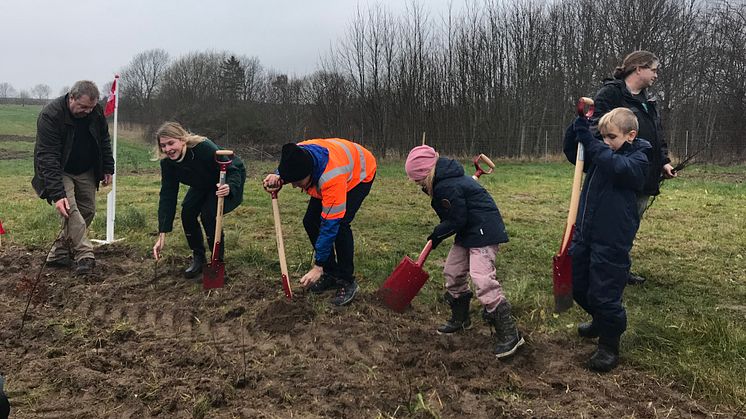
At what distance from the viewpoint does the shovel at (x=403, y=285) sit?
3.96 metres

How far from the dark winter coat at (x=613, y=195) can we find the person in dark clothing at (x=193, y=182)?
301 cm

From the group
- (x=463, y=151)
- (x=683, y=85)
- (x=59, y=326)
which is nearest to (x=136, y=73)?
(x=463, y=151)

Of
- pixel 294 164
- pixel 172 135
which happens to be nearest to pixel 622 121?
pixel 294 164

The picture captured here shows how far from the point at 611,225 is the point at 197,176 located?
3.56m

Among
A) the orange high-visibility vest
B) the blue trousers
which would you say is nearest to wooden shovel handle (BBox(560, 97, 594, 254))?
the blue trousers

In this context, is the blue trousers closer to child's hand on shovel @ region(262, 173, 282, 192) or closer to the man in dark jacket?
child's hand on shovel @ region(262, 173, 282, 192)

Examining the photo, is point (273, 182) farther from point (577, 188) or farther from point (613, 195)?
point (613, 195)

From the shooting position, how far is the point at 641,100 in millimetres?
4297

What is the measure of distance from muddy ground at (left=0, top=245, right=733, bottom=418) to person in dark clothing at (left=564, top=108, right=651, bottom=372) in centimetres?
31

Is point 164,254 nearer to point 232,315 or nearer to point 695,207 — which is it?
point 232,315

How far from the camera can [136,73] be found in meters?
59.8

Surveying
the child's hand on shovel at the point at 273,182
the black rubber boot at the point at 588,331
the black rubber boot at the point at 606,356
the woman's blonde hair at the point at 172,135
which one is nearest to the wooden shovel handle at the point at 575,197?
the black rubber boot at the point at 588,331

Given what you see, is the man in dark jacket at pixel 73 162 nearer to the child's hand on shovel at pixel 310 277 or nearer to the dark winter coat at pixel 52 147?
the dark winter coat at pixel 52 147

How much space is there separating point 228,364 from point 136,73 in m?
64.2
